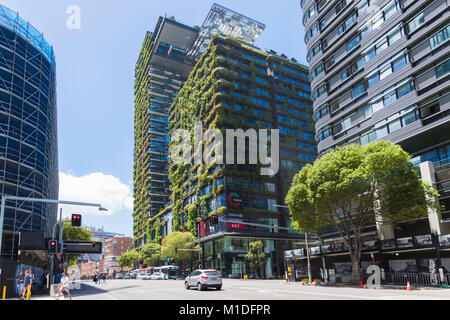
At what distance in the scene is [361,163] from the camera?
31.3 meters

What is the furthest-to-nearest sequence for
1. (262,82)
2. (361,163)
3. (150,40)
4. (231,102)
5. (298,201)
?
(150,40) → (262,82) → (231,102) → (298,201) → (361,163)

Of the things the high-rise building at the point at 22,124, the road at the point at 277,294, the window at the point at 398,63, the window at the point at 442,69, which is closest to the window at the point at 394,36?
the window at the point at 398,63

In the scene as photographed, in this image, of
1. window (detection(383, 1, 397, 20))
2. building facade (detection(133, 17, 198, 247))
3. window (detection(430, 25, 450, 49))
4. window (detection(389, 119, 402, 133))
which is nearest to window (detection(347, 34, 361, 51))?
window (detection(383, 1, 397, 20))

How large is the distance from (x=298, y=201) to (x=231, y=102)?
46.3 meters

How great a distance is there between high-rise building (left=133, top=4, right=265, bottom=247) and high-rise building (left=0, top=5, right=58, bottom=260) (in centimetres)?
6248

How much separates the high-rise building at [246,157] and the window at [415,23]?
135ft

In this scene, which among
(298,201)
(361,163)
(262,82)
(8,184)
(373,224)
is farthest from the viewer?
(262,82)

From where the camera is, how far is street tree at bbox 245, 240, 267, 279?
204 ft

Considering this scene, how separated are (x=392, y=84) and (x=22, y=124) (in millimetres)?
47930

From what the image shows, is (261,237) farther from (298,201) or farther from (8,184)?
(8,184)

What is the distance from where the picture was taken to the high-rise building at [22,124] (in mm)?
46094

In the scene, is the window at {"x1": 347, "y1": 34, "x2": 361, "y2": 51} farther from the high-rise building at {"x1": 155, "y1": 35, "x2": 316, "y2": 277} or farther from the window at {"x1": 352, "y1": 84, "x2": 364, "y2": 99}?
the high-rise building at {"x1": 155, "y1": 35, "x2": 316, "y2": 277}

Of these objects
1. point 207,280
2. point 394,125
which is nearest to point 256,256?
point 394,125

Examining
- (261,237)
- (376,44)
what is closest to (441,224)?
(376,44)
